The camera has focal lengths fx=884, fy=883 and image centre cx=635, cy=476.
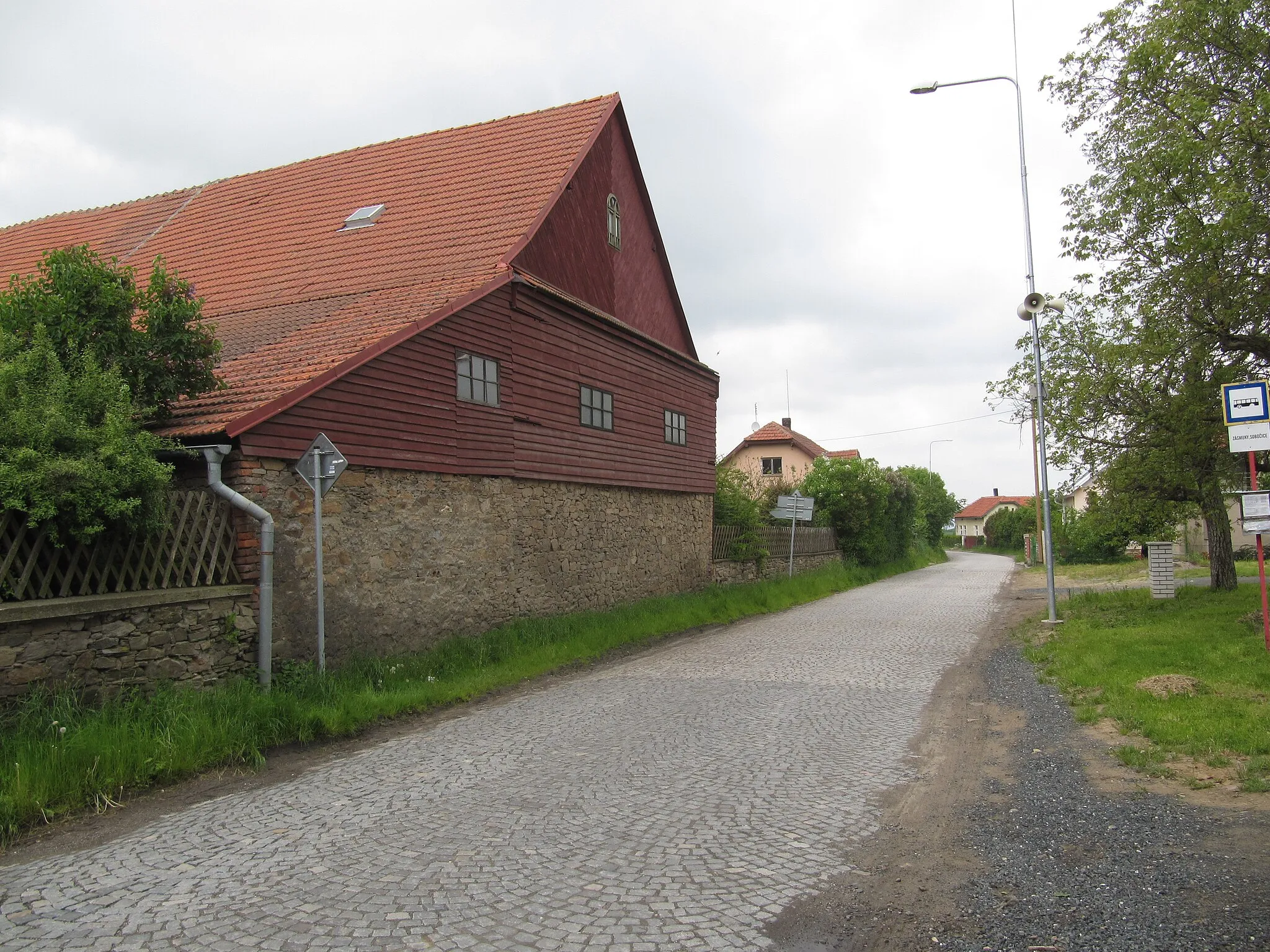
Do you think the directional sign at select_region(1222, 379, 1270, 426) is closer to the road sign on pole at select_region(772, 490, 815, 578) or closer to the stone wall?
the stone wall

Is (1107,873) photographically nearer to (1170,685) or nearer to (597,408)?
(1170,685)

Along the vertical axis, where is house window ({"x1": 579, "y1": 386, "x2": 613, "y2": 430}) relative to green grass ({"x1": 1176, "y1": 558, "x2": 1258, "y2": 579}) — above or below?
above

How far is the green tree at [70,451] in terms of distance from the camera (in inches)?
260

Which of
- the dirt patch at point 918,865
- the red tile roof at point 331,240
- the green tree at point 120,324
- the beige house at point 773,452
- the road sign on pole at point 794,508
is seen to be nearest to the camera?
the dirt patch at point 918,865

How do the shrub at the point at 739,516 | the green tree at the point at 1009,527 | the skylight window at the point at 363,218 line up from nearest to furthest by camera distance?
the skylight window at the point at 363,218, the shrub at the point at 739,516, the green tree at the point at 1009,527

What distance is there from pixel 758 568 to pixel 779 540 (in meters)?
1.99

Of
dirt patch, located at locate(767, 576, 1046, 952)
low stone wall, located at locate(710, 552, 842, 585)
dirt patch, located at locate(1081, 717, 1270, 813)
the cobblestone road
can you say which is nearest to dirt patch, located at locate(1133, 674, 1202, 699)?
dirt patch, located at locate(767, 576, 1046, 952)

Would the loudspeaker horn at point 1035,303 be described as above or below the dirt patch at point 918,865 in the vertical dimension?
above

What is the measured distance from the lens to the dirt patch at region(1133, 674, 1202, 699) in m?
8.23

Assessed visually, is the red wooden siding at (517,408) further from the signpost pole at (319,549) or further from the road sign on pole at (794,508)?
the road sign on pole at (794,508)

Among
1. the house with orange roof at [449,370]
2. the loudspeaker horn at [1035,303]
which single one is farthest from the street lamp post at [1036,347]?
the house with orange roof at [449,370]

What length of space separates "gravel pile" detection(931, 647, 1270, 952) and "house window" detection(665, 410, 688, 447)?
13.1 meters

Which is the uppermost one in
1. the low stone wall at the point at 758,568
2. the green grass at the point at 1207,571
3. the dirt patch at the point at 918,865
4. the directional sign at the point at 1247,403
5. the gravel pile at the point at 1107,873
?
the directional sign at the point at 1247,403

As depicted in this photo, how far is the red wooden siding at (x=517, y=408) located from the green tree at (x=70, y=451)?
152cm
